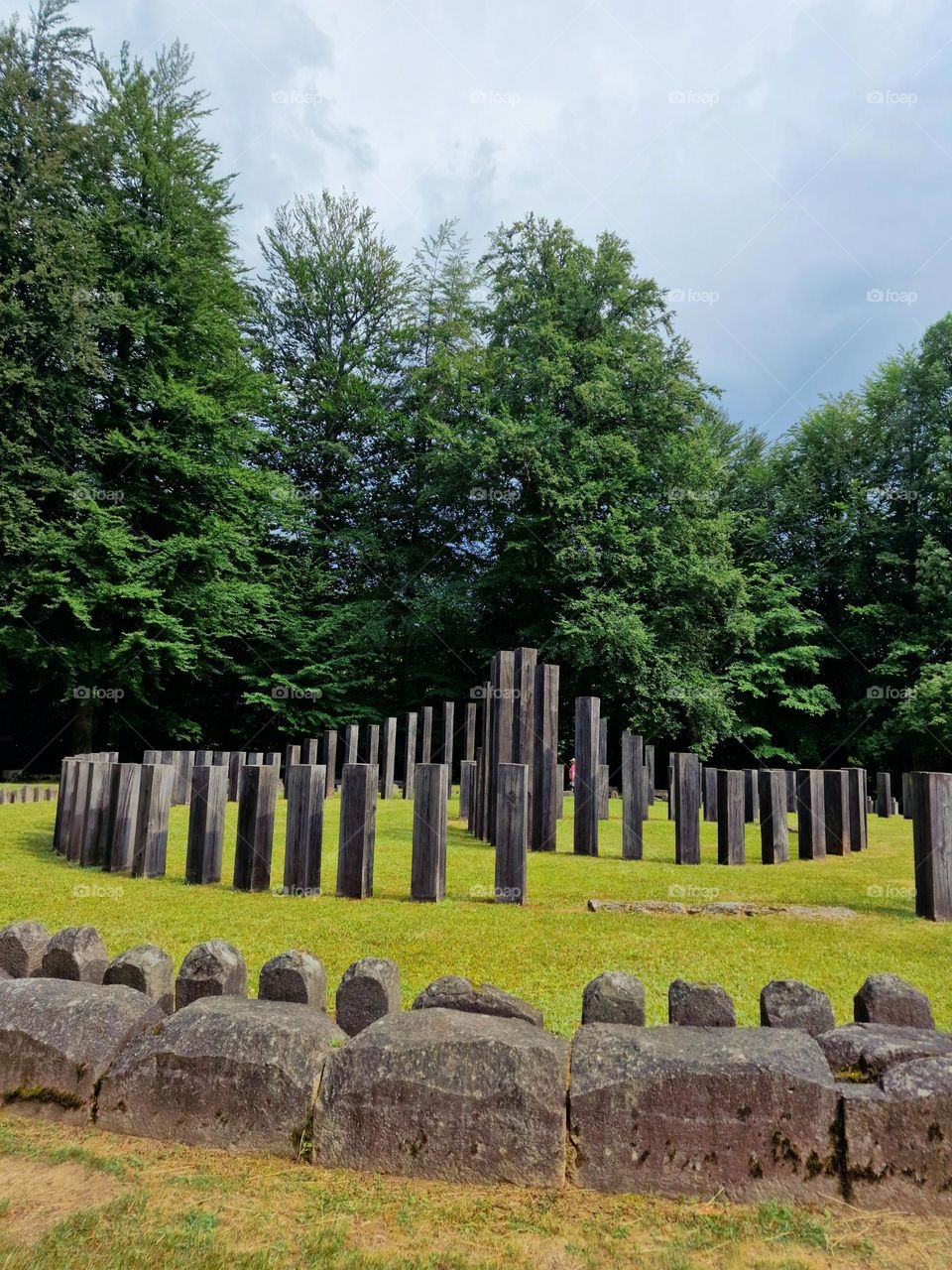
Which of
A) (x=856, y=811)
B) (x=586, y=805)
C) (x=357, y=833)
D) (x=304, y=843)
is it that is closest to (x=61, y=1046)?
(x=357, y=833)

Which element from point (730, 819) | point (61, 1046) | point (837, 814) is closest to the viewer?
point (61, 1046)

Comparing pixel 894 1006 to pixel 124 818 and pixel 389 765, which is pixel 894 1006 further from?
pixel 389 765

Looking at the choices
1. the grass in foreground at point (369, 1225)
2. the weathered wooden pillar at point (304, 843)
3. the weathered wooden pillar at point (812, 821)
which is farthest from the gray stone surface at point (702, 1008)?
the weathered wooden pillar at point (812, 821)

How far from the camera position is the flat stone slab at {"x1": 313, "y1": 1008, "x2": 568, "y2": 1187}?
2404 millimetres

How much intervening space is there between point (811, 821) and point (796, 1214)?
28.1 ft

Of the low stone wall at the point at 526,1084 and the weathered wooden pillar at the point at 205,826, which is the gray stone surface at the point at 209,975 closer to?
the low stone wall at the point at 526,1084

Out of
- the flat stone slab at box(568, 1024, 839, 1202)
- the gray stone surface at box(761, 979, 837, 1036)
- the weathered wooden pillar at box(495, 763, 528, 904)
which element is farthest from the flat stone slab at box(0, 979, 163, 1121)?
the weathered wooden pillar at box(495, 763, 528, 904)

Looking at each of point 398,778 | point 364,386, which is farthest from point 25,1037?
point 364,386

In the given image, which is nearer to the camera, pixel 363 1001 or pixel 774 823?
pixel 363 1001

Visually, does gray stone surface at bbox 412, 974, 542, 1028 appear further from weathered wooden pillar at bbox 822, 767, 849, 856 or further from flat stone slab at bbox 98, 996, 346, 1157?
weathered wooden pillar at bbox 822, 767, 849, 856

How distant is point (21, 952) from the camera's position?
10.9 ft

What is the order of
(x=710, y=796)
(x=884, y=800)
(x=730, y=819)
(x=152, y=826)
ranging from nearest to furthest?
1. (x=152, y=826)
2. (x=730, y=819)
3. (x=710, y=796)
4. (x=884, y=800)

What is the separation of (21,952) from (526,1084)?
7.10ft

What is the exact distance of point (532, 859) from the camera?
9.45 m
